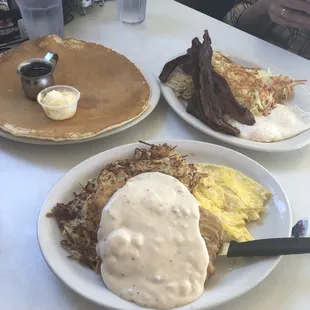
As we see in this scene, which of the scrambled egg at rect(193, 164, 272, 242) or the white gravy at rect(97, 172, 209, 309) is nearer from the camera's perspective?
the white gravy at rect(97, 172, 209, 309)

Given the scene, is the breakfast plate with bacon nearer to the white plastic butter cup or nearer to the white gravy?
the white plastic butter cup

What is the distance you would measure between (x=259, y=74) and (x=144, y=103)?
53cm

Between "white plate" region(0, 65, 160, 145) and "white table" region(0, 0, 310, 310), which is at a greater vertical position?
"white plate" region(0, 65, 160, 145)

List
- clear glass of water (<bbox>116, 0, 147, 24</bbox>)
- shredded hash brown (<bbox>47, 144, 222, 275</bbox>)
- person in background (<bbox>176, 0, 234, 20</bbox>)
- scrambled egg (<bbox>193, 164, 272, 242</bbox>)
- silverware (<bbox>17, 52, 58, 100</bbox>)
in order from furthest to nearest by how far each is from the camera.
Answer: person in background (<bbox>176, 0, 234, 20</bbox>) → clear glass of water (<bbox>116, 0, 147, 24</bbox>) → silverware (<bbox>17, 52, 58, 100</bbox>) → scrambled egg (<bbox>193, 164, 272, 242</bbox>) → shredded hash brown (<bbox>47, 144, 222, 275</bbox>)

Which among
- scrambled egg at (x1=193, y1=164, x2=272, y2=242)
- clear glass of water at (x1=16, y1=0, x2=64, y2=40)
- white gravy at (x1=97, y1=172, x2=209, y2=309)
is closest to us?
white gravy at (x1=97, y1=172, x2=209, y2=309)

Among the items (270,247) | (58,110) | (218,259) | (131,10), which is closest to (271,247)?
(270,247)

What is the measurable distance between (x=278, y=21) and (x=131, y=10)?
0.78 meters

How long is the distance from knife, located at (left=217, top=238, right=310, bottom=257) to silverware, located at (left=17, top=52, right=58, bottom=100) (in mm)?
981

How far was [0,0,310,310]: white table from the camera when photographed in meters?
1.12

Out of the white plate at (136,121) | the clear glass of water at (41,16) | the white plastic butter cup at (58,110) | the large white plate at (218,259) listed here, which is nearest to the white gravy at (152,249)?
the large white plate at (218,259)

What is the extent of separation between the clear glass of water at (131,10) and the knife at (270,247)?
163cm

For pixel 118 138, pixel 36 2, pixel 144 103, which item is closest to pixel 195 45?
pixel 144 103

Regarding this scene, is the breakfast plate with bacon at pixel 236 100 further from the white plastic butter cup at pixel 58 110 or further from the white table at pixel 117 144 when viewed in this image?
the white plastic butter cup at pixel 58 110

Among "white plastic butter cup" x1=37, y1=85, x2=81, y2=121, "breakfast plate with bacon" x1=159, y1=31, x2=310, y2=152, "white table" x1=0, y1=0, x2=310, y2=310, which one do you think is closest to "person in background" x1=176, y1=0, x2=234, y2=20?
"white table" x1=0, y1=0, x2=310, y2=310
